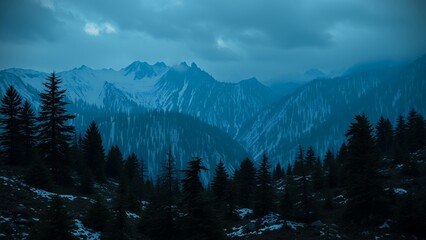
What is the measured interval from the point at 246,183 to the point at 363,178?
2750 cm

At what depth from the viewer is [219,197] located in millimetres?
50438

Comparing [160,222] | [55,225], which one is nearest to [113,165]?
[160,222]

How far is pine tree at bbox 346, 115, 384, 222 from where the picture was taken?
32.0 m

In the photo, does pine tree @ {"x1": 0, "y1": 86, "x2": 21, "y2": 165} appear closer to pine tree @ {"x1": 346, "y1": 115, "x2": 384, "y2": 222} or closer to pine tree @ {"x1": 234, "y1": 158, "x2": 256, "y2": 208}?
pine tree @ {"x1": 234, "y1": 158, "x2": 256, "y2": 208}

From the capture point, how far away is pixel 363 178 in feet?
106

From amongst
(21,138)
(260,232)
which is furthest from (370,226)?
(21,138)

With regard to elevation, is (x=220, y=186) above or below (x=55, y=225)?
above

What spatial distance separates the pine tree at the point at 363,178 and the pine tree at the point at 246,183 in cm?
2351

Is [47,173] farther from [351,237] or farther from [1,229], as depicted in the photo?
[351,237]

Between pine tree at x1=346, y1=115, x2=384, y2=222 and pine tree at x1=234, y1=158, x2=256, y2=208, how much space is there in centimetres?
2351

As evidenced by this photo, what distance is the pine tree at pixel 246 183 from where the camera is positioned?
188 feet

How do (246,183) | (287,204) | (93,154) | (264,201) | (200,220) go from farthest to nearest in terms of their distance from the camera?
(246,183) < (93,154) < (264,201) < (287,204) < (200,220)

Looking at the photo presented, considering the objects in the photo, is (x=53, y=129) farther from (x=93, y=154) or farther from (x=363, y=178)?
(x=363, y=178)

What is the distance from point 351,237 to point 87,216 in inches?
925
